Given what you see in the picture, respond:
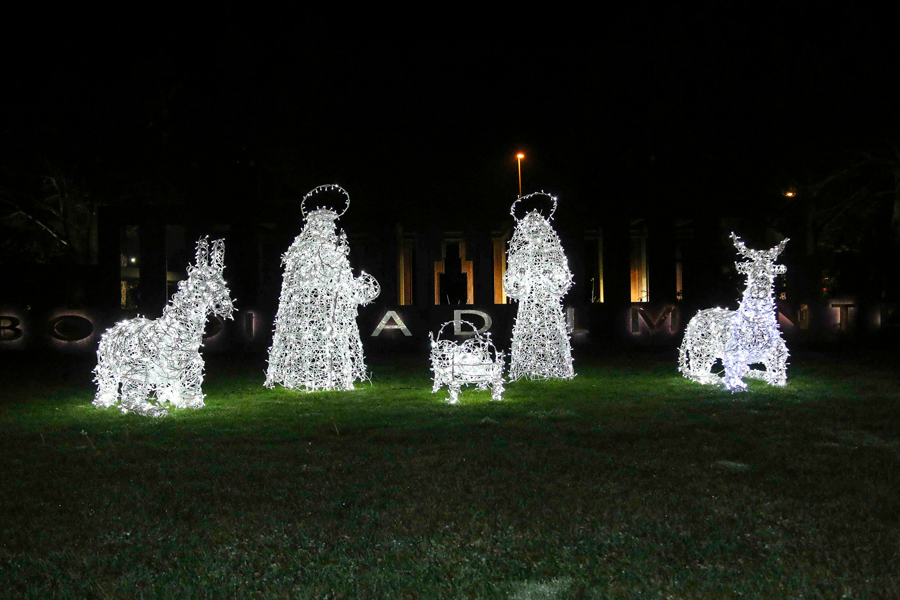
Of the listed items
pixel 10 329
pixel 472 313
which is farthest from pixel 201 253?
pixel 10 329

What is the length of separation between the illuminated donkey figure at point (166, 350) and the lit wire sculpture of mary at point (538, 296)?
15.9 feet

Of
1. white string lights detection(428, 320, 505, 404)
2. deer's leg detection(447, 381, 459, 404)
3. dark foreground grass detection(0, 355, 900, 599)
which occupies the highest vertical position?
white string lights detection(428, 320, 505, 404)

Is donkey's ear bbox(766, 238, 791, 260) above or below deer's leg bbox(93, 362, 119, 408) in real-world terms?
above

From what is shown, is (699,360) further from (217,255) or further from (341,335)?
(217,255)

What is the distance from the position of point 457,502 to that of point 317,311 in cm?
659

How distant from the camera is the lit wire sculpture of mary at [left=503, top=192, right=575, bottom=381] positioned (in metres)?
12.0

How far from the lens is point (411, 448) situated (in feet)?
22.1

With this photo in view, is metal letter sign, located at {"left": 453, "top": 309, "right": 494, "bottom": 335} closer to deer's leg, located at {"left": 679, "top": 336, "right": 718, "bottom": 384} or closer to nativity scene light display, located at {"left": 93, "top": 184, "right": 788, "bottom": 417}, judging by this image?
nativity scene light display, located at {"left": 93, "top": 184, "right": 788, "bottom": 417}

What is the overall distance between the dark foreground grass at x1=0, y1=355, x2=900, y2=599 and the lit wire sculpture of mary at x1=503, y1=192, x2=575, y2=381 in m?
3.06

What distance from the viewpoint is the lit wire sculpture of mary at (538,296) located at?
473 inches

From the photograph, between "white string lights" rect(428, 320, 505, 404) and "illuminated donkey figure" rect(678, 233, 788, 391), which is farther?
"illuminated donkey figure" rect(678, 233, 788, 391)

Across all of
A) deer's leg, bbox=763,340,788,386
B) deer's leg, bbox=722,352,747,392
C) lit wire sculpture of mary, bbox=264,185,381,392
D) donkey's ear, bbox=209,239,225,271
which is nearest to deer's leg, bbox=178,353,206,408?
donkey's ear, bbox=209,239,225,271

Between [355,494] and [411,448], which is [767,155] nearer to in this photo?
[411,448]

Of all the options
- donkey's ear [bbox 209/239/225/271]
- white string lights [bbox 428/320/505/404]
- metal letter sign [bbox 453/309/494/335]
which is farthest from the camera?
metal letter sign [bbox 453/309/494/335]
